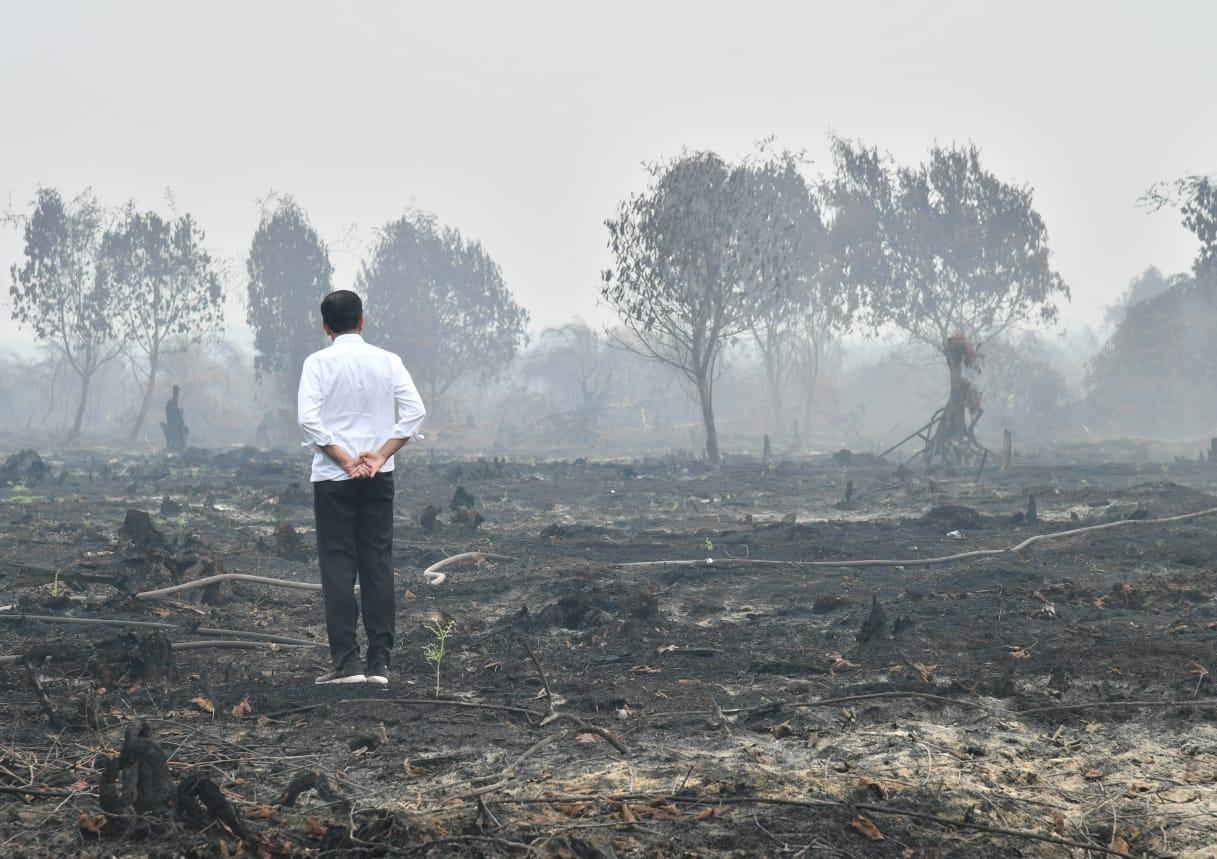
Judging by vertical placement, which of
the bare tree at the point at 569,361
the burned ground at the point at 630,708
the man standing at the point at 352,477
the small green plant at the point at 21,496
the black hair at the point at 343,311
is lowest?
the burned ground at the point at 630,708

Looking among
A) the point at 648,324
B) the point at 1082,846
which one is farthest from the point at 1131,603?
the point at 648,324

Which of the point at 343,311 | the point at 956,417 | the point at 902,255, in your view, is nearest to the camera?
the point at 343,311

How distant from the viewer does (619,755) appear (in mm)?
4219

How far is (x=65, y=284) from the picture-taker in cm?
4066

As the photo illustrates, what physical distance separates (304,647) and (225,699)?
1.43 meters

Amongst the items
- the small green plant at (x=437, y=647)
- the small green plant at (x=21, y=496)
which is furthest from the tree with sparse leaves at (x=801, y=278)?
the small green plant at (x=437, y=647)

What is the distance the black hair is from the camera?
18.1 ft

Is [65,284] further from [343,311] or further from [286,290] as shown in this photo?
[343,311]

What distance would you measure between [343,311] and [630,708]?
94.3 inches

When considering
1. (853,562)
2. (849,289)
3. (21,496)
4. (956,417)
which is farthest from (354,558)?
(849,289)

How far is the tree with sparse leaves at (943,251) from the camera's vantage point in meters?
38.8

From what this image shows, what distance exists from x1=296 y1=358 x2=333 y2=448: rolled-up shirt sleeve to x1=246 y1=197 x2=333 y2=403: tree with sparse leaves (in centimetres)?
Result: 3939

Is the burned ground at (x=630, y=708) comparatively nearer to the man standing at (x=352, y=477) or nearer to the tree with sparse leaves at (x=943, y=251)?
the man standing at (x=352, y=477)

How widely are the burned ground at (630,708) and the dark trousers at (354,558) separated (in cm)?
29
